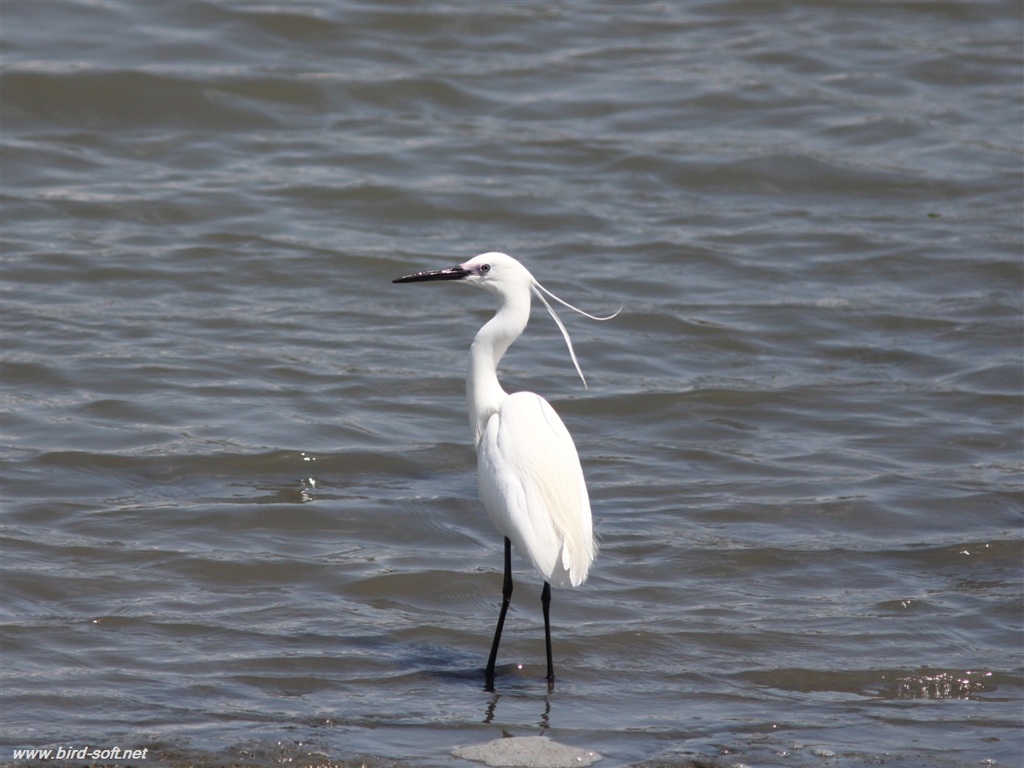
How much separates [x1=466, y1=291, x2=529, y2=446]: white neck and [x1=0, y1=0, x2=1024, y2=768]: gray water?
2.70 feet

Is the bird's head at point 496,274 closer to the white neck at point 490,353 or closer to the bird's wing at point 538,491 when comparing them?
the white neck at point 490,353

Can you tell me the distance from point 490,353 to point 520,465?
509 millimetres

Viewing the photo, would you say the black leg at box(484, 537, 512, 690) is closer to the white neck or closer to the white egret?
the white egret

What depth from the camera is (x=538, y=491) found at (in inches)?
191

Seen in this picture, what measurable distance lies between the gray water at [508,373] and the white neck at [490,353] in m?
0.82

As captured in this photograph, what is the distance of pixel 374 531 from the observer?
6.12 metres

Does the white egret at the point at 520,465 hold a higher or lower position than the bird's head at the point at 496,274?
lower

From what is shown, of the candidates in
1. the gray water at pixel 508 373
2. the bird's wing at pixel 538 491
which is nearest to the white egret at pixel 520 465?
the bird's wing at pixel 538 491

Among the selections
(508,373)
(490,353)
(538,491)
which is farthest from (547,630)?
(508,373)

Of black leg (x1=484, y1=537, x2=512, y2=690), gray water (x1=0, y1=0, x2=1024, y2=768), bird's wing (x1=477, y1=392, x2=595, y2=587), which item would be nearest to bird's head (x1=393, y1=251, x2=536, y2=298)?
bird's wing (x1=477, y1=392, x2=595, y2=587)

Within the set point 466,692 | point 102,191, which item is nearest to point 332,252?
point 102,191

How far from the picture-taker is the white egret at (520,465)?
4.79 meters

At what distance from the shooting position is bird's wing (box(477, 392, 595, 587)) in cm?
477

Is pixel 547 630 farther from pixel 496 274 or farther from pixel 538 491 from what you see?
pixel 496 274
